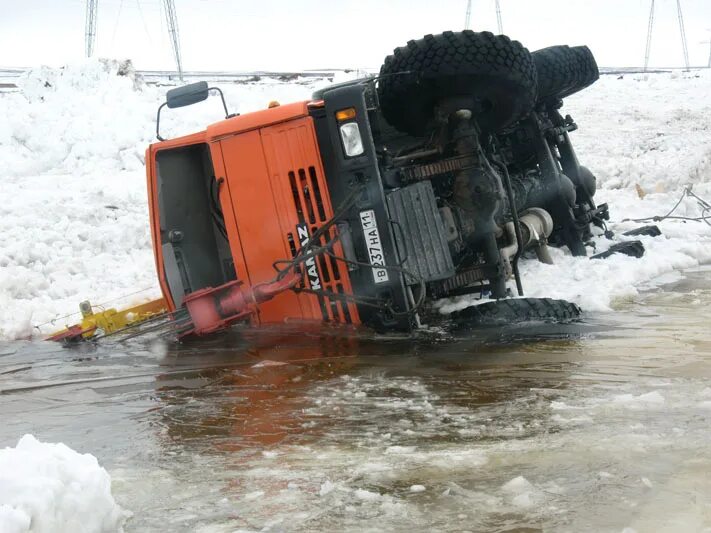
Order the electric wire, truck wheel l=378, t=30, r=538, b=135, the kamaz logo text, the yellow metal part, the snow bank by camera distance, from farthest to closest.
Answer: the electric wire, the yellow metal part, the kamaz logo text, truck wheel l=378, t=30, r=538, b=135, the snow bank

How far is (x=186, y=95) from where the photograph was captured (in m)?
5.87

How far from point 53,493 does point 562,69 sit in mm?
6192

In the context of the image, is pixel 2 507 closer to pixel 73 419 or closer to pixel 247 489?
pixel 247 489

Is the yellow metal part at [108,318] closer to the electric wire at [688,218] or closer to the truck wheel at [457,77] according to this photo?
the truck wheel at [457,77]

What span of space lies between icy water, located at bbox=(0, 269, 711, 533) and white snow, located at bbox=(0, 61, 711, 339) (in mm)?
1314

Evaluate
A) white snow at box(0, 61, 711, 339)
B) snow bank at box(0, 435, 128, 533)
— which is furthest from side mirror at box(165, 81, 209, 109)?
snow bank at box(0, 435, 128, 533)

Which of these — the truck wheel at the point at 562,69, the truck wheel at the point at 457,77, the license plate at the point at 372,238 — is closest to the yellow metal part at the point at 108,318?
the license plate at the point at 372,238

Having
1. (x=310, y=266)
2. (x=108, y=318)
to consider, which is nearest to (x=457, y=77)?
(x=310, y=266)

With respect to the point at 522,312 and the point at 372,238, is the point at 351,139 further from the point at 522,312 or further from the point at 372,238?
the point at 522,312

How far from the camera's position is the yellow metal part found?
6.62 metres

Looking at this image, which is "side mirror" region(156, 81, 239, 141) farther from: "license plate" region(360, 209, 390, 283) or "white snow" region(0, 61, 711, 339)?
"white snow" region(0, 61, 711, 339)

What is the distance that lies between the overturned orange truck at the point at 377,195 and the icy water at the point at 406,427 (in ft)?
1.19

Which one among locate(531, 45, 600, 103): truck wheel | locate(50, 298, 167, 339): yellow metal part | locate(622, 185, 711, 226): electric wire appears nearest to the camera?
locate(50, 298, 167, 339): yellow metal part

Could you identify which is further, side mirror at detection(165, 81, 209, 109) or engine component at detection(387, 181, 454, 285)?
side mirror at detection(165, 81, 209, 109)
